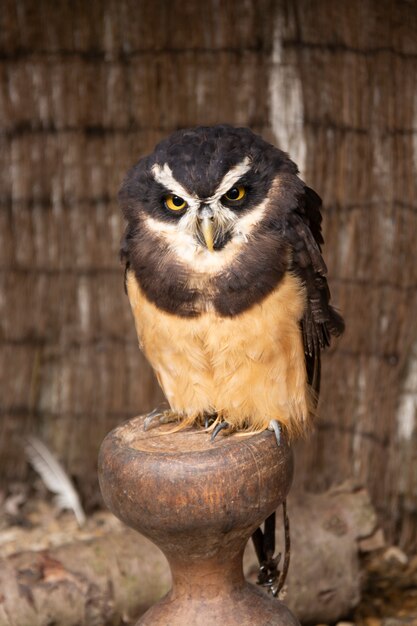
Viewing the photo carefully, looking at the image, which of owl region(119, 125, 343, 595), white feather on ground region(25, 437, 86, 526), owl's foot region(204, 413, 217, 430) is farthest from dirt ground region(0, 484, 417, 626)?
owl's foot region(204, 413, 217, 430)

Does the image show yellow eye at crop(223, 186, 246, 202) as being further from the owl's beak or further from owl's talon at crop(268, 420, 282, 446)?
owl's talon at crop(268, 420, 282, 446)

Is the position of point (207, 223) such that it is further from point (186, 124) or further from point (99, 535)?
point (99, 535)

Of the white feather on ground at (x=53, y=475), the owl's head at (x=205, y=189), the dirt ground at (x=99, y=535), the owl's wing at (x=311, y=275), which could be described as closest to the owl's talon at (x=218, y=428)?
the owl's wing at (x=311, y=275)

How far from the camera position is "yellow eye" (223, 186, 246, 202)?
7.38 feet

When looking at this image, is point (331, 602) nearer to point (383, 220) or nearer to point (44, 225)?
point (383, 220)

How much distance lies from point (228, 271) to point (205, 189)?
25 cm

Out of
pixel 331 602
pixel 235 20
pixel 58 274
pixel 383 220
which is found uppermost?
pixel 235 20

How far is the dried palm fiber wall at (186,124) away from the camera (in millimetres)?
3660

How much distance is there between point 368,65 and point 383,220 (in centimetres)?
66

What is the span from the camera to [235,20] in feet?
11.9

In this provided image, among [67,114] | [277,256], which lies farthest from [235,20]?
[277,256]

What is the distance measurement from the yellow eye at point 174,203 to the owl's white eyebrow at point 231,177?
106mm

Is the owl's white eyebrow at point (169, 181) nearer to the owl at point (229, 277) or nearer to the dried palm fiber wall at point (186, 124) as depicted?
the owl at point (229, 277)

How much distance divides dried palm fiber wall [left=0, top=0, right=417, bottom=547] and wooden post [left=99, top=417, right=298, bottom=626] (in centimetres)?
169
